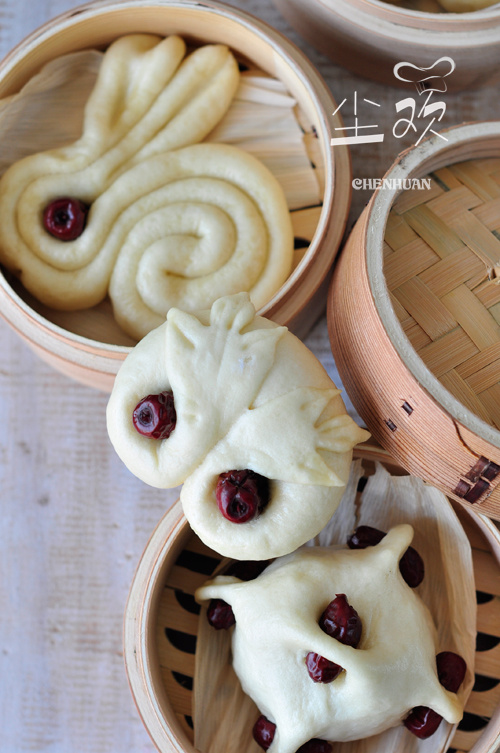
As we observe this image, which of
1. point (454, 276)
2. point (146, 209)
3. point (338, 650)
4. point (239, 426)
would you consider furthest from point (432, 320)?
point (146, 209)

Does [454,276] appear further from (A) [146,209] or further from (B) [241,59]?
(B) [241,59]

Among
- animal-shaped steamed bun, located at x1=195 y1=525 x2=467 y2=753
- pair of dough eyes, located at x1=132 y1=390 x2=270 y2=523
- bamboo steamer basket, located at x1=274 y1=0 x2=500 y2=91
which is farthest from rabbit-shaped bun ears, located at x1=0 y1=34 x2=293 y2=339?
animal-shaped steamed bun, located at x1=195 y1=525 x2=467 y2=753

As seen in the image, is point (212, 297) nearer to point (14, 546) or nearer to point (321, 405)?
point (321, 405)

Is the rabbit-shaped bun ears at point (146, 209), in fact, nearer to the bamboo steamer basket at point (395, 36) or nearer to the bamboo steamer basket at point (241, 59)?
the bamboo steamer basket at point (241, 59)

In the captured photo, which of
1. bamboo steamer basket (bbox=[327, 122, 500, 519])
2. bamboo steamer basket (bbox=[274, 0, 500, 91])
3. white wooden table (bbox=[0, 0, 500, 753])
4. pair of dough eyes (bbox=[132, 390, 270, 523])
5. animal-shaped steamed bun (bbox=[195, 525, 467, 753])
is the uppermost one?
bamboo steamer basket (bbox=[274, 0, 500, 91])

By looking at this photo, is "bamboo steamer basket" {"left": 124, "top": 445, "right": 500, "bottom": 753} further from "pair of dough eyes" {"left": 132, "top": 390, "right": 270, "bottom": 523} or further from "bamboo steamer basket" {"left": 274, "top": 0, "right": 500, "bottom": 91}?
"bamboo steamer basket" {"left": 274, "top": 0, "right": 500, "bottom": 91}
